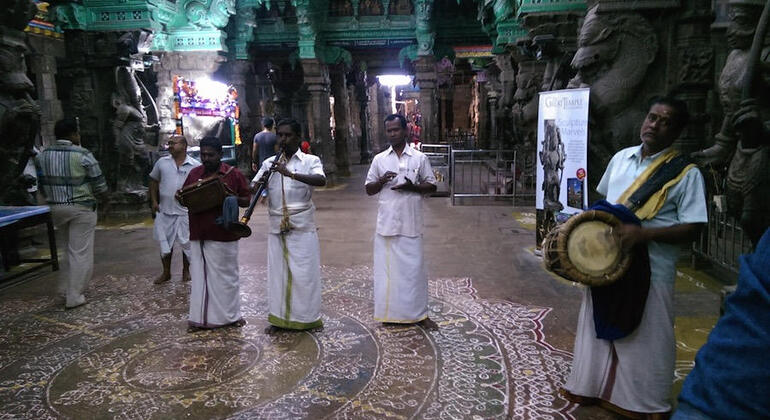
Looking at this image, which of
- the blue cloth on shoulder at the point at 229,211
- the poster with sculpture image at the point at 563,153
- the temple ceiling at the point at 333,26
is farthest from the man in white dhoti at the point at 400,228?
the temple ceiling at the point at 333,26

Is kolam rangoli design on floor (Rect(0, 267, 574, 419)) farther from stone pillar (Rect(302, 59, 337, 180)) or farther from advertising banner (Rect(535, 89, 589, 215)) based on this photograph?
stone pillar (Rect(302, 59, 337, 180))

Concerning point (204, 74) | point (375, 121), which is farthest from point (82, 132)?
point (375, 121)

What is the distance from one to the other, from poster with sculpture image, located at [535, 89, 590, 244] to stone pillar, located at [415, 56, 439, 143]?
8115 millimetres

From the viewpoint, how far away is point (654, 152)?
292 centimetres

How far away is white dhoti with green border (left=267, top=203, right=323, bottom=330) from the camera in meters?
4.45

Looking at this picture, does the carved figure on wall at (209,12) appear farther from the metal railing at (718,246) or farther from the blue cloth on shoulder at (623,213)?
the blue cloth on shoulder at (623,213)

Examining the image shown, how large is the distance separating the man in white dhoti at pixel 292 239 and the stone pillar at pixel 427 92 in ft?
33.8

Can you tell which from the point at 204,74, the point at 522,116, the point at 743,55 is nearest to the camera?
the point at 743,55

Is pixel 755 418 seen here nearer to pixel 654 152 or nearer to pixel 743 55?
pixel 654 152

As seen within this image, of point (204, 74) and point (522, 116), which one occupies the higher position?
point (204, 74)

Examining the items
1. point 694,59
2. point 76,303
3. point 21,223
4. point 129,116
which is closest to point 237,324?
point 76,303

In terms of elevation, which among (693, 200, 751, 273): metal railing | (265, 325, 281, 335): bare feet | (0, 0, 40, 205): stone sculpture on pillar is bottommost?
(265, 325, 281, 335): bare feet

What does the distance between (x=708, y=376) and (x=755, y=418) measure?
0.11m

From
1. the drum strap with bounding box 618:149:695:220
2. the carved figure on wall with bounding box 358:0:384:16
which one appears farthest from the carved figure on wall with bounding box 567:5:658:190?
the carved figure on wall with bounding box 358:0:384:16
